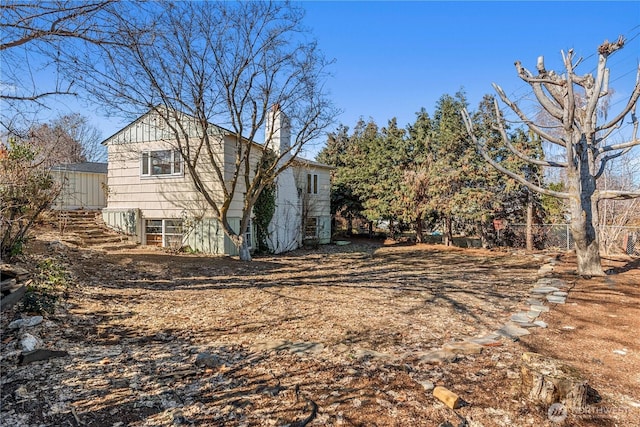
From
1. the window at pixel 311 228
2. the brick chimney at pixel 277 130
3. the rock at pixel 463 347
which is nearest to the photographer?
the rock at pixel 463 347

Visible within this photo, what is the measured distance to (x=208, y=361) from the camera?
10.7 ft

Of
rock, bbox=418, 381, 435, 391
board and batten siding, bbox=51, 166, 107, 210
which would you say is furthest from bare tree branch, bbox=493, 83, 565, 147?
board and batten siding, bbox=51, 166, 107, 210

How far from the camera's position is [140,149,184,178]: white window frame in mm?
11531

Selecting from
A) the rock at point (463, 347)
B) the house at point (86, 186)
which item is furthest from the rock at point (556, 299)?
the house at point (86, 186)

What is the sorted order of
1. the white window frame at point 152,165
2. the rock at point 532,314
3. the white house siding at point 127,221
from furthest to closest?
the white house siding at point 127,221
the white window frame at point 152,165
the rock at point 532,314

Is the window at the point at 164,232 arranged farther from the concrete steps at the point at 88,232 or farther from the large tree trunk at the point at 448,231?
the large tree trunk at the point at 448,231

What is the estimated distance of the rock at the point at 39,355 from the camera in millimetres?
3164

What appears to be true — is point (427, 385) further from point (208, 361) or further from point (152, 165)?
point (152, 165)

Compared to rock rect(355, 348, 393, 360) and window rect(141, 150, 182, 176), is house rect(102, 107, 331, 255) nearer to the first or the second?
window rect(141, 150, 182, 176)

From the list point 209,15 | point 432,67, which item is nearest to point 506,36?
point 432,67

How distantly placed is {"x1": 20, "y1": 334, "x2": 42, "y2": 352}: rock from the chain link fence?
13.7 meters

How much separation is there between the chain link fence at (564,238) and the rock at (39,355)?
1353cm

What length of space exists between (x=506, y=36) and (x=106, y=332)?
10191 mm

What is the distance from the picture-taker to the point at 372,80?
10258 mm
